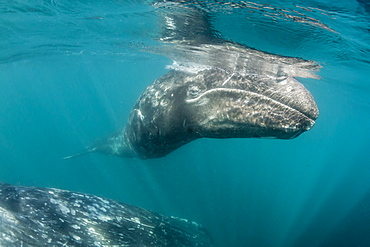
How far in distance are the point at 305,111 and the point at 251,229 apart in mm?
13099

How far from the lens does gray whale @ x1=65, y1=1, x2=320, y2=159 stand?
430 cm

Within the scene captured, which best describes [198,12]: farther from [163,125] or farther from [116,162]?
[116,162]

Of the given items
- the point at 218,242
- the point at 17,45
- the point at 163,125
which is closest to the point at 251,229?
the point at 218,242

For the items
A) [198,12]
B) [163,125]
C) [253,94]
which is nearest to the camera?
[253,94]

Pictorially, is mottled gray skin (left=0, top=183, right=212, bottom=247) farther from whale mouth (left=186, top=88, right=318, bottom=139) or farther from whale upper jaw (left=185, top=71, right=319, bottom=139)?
whale mouth (left=186, top=88, right=318, bottom=139)

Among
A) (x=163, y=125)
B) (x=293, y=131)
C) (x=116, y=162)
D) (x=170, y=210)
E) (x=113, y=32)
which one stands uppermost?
(x=113, y=32)

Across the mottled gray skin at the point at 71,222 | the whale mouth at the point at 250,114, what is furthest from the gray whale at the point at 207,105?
the mottled gray skin at the point at 71,222

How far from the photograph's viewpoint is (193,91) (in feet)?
18.0

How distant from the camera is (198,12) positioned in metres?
7.24

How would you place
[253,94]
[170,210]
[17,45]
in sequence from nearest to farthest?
[253,94] < [17,45] < [170,210]

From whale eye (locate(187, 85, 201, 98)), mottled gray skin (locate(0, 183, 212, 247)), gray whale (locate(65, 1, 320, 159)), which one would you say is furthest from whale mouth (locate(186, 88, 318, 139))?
mottled gray skin (locate(0, 183, 212, 247))

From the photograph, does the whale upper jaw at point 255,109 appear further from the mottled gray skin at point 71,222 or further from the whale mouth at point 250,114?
the mottled gray skin at point 71,222

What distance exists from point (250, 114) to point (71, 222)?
12.4ft

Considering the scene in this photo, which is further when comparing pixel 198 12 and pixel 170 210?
pixel 170 210
